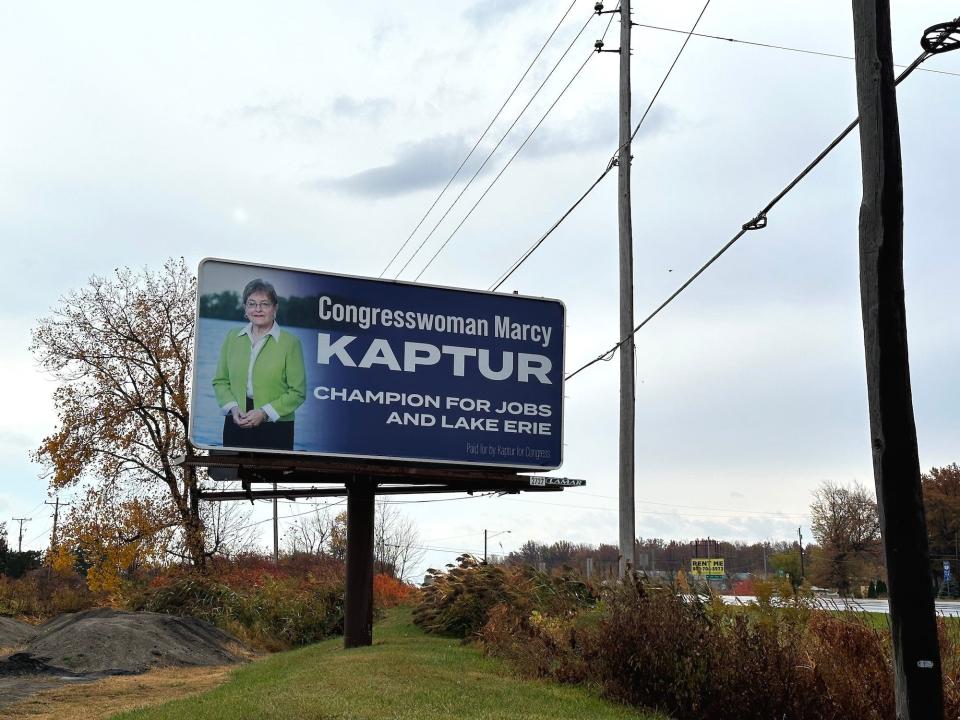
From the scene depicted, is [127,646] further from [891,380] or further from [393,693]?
[891,380]

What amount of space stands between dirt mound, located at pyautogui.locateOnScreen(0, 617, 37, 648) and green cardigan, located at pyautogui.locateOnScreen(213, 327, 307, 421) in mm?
11043

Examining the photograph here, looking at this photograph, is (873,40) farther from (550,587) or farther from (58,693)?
(58,693)

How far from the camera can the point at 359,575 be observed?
1880 cm

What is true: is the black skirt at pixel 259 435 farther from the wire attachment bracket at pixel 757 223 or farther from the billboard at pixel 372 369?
the wire attachment bracket at pixel 757 223

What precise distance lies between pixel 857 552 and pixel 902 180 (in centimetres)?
5931


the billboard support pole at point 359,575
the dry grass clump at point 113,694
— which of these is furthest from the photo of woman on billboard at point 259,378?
the dry grass clump at point 113,694

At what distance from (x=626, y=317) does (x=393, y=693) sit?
10.6 meters

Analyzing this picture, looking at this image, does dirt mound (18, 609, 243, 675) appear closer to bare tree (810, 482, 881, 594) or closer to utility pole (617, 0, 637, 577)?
utility pole (617, 0, 637, 577)

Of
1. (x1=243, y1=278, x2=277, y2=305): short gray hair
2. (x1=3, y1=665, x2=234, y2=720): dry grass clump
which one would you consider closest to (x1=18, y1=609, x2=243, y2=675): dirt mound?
(x1=3, y1=665, x2=234, y2=720): dry grass clump

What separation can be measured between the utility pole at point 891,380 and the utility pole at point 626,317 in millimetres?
10132

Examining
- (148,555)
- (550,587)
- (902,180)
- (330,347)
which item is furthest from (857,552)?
(902,180)

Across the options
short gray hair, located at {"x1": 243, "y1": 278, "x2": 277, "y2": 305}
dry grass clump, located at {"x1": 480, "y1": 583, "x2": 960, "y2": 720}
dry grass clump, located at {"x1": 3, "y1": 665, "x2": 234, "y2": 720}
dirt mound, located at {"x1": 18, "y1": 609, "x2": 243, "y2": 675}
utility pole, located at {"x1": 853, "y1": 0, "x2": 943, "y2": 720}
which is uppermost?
short gray hair, located at {"x1": 243, "y1": 278, "x2": 277, "y2": 305}

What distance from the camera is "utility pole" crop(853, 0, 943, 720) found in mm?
8773

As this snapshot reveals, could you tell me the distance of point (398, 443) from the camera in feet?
62.0
